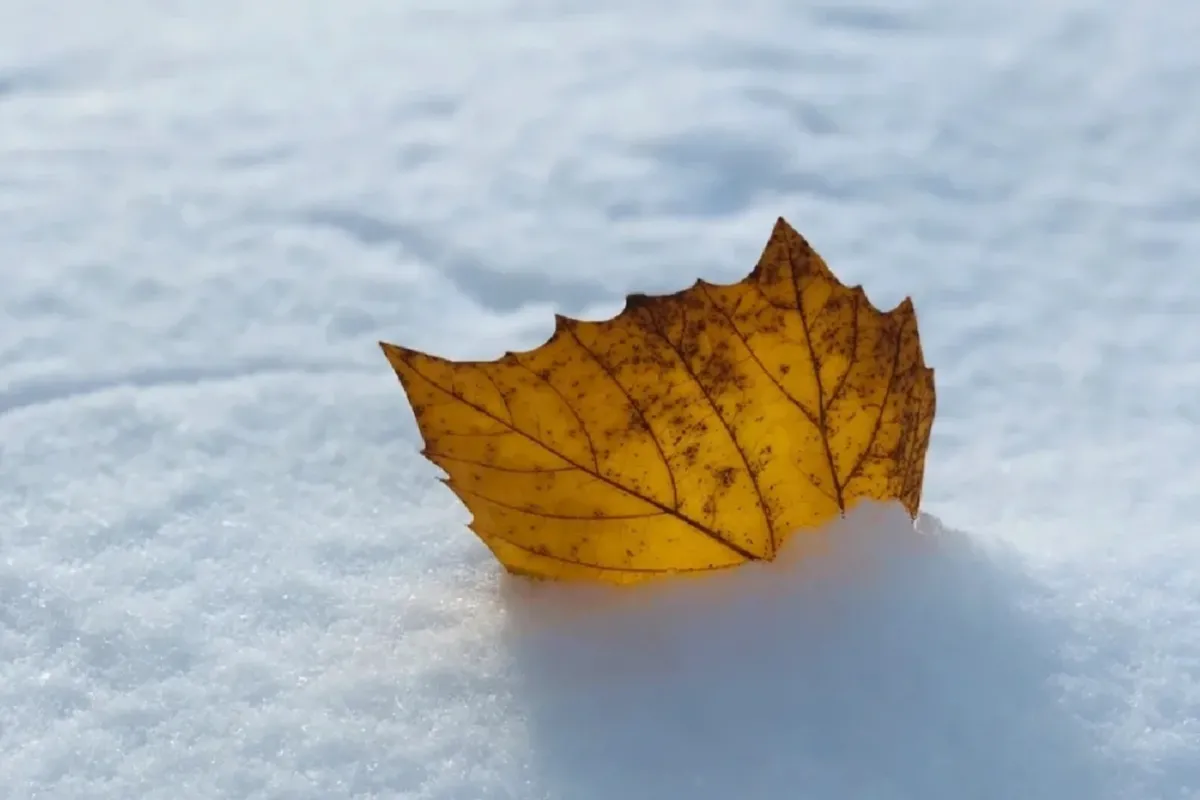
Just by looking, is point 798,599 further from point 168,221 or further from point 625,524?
point 168,221

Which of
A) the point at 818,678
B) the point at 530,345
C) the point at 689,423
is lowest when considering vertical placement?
the point at 818,678

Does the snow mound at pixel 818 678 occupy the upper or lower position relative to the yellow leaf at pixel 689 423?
lower

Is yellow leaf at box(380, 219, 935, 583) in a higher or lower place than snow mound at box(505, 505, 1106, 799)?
higher

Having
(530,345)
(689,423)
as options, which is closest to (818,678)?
(689,423)

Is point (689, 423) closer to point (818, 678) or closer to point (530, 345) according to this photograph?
point (818, 678)

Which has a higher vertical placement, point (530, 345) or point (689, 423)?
point (530, 345)

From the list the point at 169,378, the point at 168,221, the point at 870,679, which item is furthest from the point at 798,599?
the point at 168,221
